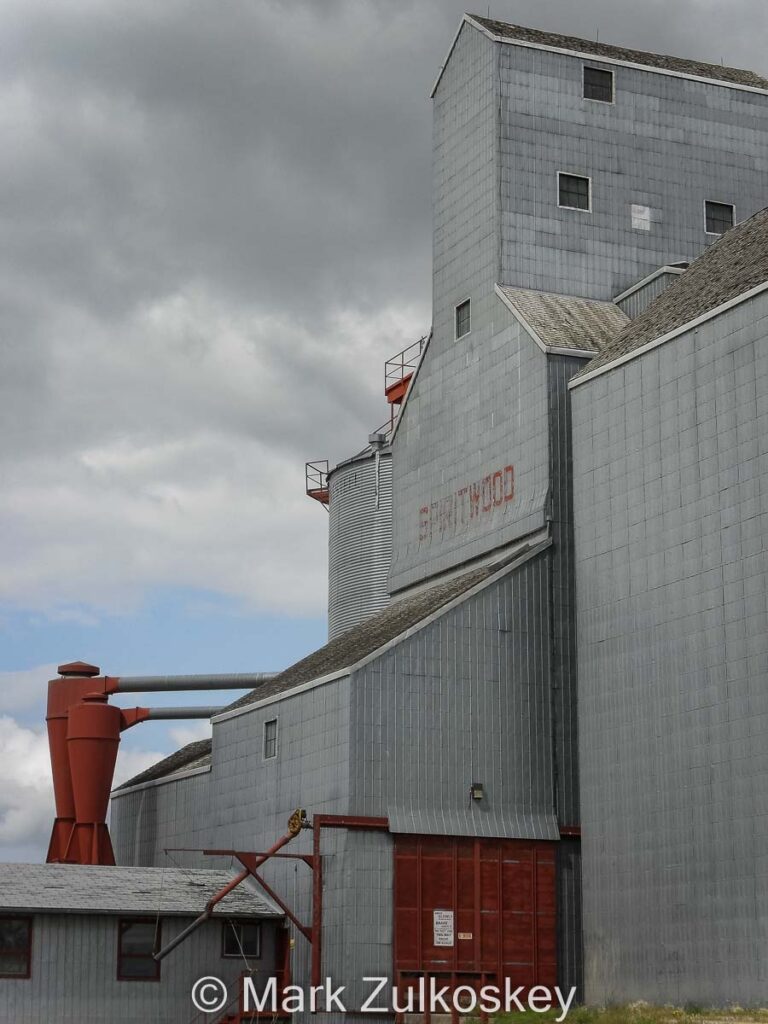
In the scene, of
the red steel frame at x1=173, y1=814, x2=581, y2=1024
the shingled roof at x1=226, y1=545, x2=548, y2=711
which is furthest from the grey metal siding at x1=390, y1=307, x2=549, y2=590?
the red steel frame at x1=173, y1=814, x2=581, y2=1024

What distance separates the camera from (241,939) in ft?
167

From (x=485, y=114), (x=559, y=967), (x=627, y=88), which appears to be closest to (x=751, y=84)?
(x=627, y=88)

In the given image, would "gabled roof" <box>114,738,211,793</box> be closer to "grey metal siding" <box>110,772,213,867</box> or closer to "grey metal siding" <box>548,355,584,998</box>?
"grey metal siding" <box>110,772,213,867</box>

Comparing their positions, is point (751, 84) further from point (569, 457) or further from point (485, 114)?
point (569, 457)

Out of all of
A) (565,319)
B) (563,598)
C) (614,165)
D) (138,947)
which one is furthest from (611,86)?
(138,947)

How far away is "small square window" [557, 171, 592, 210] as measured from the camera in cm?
5975

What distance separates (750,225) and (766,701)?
17.4 metres

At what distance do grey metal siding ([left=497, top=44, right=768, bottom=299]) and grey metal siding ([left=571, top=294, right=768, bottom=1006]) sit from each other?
35.9 ft

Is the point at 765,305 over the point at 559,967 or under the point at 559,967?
over

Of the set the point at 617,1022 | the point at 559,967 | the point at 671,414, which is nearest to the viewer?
the point at 617,1022

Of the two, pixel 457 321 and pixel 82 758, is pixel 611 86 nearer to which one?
pixel 457 321

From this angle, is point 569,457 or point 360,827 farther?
point 569,457

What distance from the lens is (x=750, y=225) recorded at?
52.2 m

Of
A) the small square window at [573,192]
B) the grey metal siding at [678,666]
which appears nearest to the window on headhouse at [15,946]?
the grey metal siding at [678,666]
